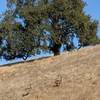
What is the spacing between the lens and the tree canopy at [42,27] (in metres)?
42.3

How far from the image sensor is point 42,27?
Result: 138 feet

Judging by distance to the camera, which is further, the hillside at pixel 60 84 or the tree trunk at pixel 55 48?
the tree trunk at pixel 55 48

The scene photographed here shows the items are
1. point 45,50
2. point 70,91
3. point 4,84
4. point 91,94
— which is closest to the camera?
point 91,94

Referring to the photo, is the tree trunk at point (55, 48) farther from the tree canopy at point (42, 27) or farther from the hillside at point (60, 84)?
the hillside at point (60, 84)

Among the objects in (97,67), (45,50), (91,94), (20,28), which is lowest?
(91,94)

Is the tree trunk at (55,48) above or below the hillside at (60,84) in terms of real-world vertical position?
above

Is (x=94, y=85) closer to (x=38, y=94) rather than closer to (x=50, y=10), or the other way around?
(x=38, y=94)

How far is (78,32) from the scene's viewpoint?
44.2m

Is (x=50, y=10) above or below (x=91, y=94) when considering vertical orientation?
above

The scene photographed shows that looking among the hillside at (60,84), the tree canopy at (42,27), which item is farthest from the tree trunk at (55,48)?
the hillside at (60,84)

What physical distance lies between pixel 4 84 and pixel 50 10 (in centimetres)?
2059

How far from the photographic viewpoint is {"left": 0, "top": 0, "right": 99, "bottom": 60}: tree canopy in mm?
42281

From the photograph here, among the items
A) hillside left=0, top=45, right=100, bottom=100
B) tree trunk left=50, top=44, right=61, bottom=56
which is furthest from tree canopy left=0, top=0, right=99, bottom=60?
hillside left=0, top=45, right=100, bottom=100

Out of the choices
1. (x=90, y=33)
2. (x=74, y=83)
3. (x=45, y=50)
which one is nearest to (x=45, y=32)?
(x=45, y=50)
